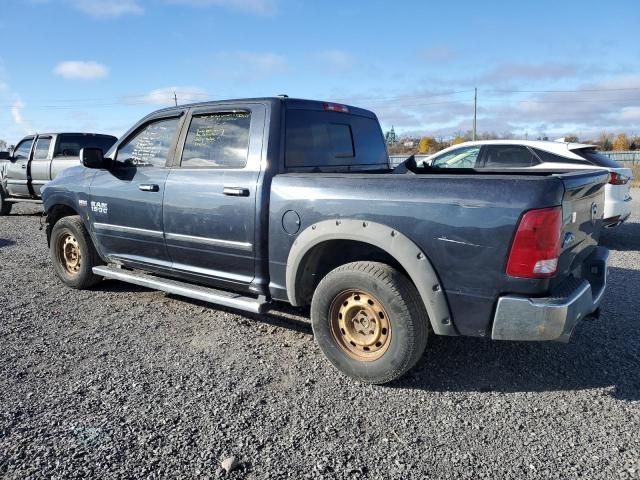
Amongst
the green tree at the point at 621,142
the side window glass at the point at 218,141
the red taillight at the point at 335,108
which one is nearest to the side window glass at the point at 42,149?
the side window glass at the point at 218,141

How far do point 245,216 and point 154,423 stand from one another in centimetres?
160

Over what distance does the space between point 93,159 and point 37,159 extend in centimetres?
803

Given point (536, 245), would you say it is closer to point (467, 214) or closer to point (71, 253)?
point (467, 214)

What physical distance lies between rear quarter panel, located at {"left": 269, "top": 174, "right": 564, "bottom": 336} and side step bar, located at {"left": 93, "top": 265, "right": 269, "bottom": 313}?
37.7 inches

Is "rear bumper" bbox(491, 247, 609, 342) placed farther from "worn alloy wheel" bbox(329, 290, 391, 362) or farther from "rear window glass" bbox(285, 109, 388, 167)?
"rear window glass" bbox(285, 109, 388, 167)

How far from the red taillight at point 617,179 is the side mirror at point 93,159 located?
21.8 feet

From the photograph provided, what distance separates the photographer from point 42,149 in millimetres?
11555

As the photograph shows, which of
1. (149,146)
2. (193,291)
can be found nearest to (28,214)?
(149,146)

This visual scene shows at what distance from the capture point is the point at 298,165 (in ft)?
13.3

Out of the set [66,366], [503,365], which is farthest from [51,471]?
[503,365]

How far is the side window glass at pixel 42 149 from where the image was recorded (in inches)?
450

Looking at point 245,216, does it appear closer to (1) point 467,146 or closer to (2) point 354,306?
(2) point 354,306

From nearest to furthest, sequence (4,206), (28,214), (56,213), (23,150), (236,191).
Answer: (236,191) < (56,213) < (23,150) < (4,206) < (28,214)

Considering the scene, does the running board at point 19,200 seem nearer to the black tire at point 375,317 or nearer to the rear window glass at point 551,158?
the black tire at point 375,317
